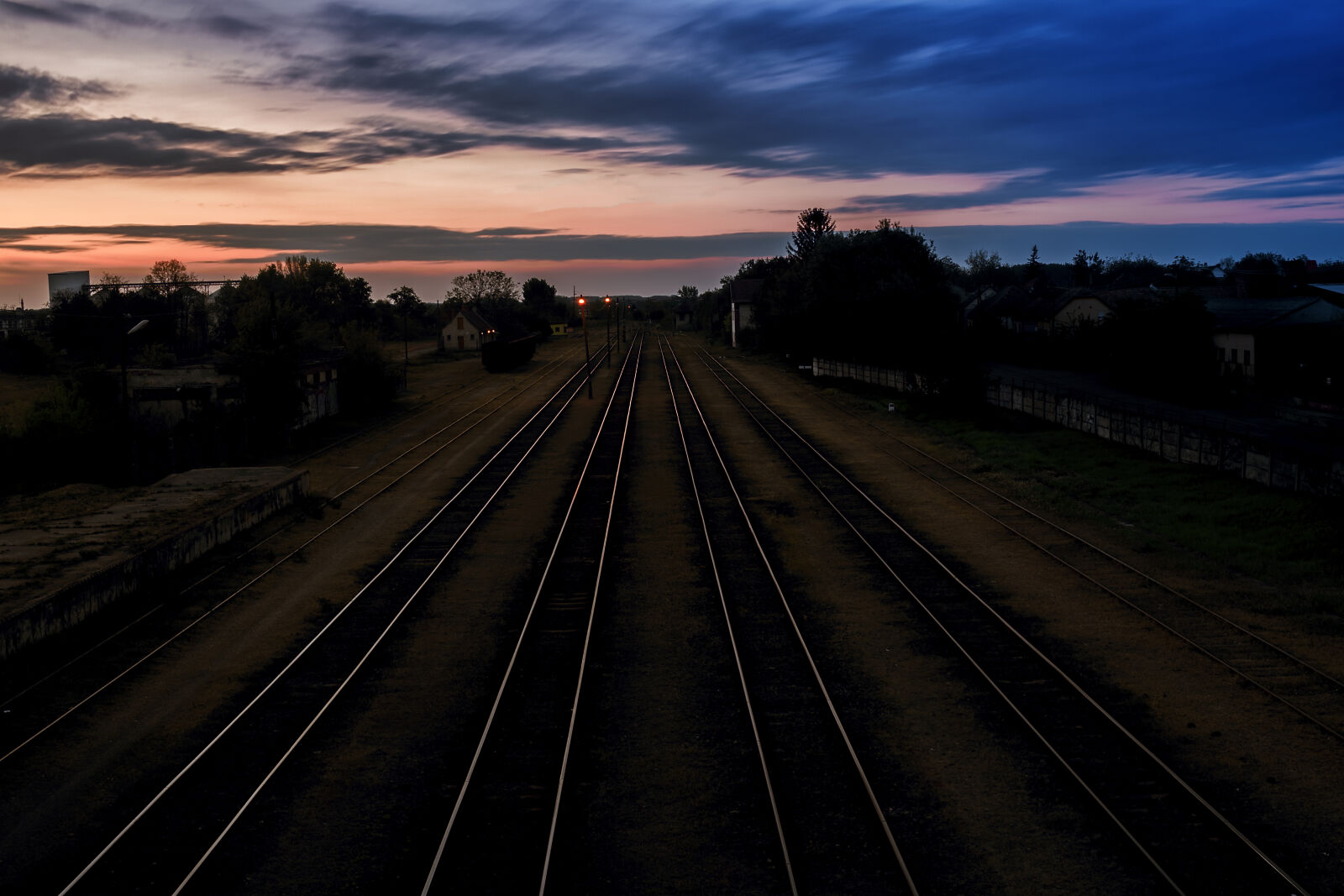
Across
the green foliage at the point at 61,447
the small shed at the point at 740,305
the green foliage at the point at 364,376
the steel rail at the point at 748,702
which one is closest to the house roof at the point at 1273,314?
the steel rail at the point at 748,702

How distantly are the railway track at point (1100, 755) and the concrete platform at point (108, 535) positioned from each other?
13.7m

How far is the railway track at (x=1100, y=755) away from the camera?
8.05 m

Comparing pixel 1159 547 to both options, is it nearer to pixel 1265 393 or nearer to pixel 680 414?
pixel 680 414

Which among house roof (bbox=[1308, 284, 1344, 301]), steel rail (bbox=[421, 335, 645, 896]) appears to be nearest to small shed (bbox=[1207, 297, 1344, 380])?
house roof (bbox=[1308, 284, 1344, 301])

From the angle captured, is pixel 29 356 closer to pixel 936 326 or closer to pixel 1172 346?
pixel 936 326

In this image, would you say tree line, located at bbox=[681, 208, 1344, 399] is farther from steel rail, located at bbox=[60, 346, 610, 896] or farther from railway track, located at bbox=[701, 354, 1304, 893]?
railway track, located at bbox=[701, 354, 1304, 893]

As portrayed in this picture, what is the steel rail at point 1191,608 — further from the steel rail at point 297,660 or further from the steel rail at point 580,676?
the steel rail at point 297,660

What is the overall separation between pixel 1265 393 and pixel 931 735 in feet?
159

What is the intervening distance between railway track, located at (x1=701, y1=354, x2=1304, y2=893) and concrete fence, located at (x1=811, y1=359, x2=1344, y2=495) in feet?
33.4

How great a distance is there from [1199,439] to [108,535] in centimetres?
2767

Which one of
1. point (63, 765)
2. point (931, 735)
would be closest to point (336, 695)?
point (63, 765)

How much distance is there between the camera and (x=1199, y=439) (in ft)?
87.9

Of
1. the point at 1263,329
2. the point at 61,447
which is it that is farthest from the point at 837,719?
the point at 1263,329

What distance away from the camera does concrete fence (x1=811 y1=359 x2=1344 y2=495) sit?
22.2m
